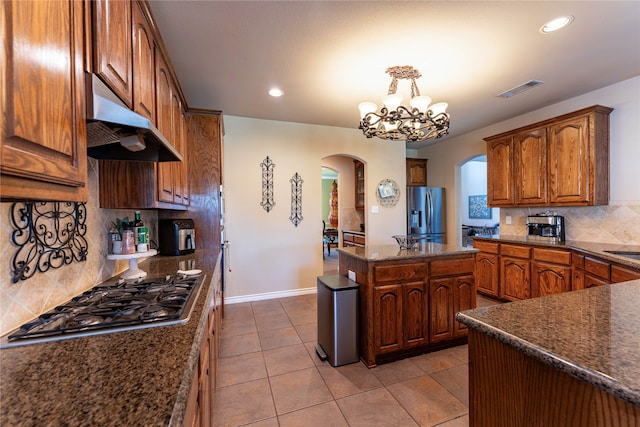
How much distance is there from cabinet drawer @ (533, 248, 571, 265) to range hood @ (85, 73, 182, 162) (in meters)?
3.80

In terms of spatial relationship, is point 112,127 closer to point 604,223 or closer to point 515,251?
point 515,251

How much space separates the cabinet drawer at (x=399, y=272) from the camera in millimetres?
2268

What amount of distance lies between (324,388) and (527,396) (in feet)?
5.00

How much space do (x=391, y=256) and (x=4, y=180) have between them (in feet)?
7.19

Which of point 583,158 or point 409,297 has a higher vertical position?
point 583,158

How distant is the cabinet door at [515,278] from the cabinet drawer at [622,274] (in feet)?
3.20

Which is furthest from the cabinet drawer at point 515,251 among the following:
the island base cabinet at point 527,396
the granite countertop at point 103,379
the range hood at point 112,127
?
the range hood at point 112,127

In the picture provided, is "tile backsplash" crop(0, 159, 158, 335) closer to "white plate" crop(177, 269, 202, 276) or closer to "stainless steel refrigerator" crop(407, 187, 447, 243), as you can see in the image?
"white plate" crop(177, 269, 202, 276)

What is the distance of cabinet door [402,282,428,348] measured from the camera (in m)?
2.36

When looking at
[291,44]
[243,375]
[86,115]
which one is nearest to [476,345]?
[86,115]

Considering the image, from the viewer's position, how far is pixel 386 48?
2262mm

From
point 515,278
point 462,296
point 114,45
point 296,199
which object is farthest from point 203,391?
point 515,278

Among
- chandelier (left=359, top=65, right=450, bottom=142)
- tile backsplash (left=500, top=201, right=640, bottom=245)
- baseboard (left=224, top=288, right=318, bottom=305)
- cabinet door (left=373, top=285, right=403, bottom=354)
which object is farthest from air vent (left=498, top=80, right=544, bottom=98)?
baseboard (left=224, top=288, right=318, bottom=305)

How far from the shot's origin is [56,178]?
72 centimetres
